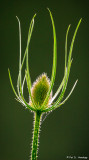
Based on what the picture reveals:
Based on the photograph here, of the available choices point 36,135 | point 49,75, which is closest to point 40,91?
point 36,135

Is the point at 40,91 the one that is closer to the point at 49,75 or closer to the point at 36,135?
the point at 36,135

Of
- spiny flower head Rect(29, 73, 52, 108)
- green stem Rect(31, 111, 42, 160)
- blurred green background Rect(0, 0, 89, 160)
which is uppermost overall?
blurred green background Rect(0, 0, 89, 160)

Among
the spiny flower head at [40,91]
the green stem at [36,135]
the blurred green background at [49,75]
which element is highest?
the blurred green background at [49,75]

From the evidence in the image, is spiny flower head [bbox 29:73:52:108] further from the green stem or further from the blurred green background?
the blurred green background

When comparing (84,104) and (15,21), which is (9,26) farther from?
(84,104)

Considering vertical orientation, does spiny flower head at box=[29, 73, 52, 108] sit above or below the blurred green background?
below

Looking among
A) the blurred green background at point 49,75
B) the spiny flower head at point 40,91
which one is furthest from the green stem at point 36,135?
the blurred green background at point 49,75

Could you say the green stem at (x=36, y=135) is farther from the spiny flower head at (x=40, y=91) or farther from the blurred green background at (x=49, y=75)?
the blurred green background at (x=49, y=75)

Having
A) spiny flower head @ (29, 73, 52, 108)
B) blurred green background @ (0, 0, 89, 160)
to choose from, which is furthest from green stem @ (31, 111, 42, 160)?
blurred green background @ (0, 0, 89, 160)
